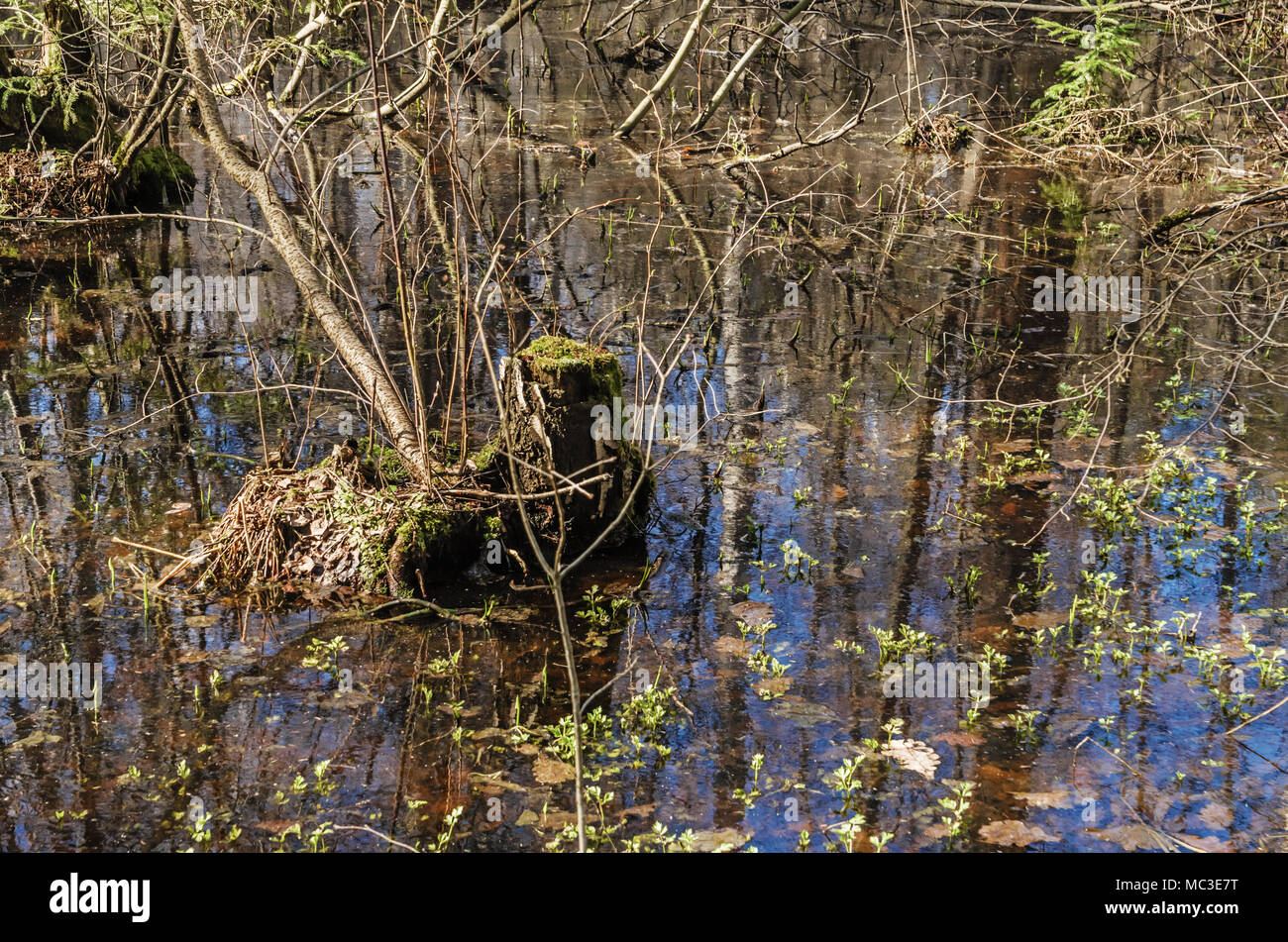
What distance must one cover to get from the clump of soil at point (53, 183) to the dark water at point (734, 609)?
1.51 meters

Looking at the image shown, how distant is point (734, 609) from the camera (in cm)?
570

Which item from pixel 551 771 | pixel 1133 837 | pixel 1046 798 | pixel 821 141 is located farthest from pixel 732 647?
pixel 821 141

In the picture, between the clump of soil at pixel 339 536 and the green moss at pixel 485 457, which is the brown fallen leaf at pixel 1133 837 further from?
the green moss at pixel 485 457

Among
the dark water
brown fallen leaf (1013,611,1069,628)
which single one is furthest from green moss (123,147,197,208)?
brown fallen leaf (1013,611,1069,628)

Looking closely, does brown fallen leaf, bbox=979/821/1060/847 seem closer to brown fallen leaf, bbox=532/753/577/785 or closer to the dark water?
the dark water

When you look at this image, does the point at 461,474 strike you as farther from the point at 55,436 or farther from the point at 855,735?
the point at 55,436

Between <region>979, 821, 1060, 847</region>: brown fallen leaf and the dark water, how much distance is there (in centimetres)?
1

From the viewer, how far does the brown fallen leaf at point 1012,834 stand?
414 cm

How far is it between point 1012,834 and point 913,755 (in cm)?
54

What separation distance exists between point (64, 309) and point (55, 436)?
2.94 metres

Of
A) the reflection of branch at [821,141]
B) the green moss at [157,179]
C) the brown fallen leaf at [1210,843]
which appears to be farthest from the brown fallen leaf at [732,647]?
the green moss at [157,179]

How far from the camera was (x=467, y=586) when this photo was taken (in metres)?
5.87

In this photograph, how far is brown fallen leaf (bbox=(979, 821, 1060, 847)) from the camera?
414 centimetres
